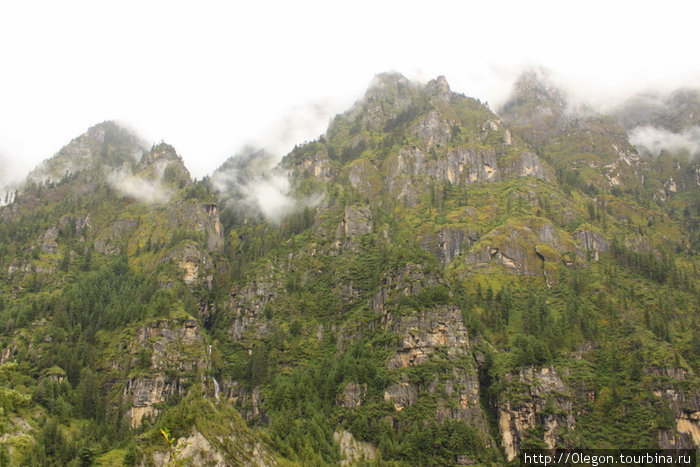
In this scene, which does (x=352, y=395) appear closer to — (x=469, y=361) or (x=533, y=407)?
(x=469, y=361)

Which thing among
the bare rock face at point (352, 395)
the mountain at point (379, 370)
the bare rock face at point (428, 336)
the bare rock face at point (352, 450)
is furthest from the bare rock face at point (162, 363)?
the bare rock face at point (428, 336)

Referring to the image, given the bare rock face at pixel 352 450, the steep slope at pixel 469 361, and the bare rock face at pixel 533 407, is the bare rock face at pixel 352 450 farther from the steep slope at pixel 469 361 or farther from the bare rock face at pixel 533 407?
the bare rock face at pixel 533 407

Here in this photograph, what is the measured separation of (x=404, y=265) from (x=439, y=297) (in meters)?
18.0

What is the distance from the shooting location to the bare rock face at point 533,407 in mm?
141750

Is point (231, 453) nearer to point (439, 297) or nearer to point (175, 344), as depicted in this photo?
point (175, 344)

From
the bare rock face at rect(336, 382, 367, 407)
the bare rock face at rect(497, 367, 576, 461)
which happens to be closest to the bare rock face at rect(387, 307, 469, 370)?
the bare rock face at rect(336, 382, 367, 407)

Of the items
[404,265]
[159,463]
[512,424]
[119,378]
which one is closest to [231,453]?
[159,463]

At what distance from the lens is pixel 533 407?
14512cm

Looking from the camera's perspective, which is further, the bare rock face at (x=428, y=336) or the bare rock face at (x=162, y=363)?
the bare rock face at (x=428, y=336)

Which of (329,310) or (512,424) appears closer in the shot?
(512,424)

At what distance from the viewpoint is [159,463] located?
108 metres

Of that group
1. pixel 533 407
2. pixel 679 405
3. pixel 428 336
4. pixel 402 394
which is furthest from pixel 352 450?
pixel 679 405

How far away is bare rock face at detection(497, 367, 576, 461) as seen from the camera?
14175 centimetres

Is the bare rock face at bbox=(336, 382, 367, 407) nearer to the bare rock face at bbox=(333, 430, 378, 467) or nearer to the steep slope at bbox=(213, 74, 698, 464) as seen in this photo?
the steep slope at bbox=(213, 74, 698, 464)
